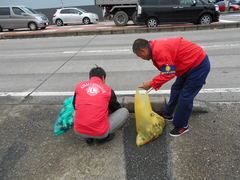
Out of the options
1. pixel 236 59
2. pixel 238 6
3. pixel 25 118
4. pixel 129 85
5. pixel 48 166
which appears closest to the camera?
pixel 48 166

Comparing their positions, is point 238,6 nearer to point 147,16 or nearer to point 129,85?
point 147,16

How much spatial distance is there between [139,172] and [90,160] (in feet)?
1.93

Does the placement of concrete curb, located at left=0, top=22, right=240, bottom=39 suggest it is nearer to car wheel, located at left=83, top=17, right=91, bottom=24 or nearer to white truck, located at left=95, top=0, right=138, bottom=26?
white truck, located at left=95, top=0, right=138, bottom=26

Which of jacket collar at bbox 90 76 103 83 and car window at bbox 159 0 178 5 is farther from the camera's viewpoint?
car window at bbox 159 0 178 5

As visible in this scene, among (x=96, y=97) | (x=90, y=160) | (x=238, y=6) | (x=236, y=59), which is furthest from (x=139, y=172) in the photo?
(x=238, y=6)

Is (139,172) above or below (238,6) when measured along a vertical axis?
below

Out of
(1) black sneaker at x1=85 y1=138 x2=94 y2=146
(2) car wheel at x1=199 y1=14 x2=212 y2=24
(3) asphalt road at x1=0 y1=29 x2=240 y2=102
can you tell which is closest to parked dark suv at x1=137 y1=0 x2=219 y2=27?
(2) car wheel at x1=199 y1=14 x2=212 y2=24

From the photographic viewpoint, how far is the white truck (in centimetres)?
1441

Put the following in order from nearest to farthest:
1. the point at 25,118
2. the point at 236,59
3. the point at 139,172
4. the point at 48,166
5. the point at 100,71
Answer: the point at 139,172 < the point at 48,166 < the point at 100,71 < the point at 25,118 < the point at 236,59

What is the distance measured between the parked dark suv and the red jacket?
34.3ft

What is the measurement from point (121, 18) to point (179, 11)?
4.42 m

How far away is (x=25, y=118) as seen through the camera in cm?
347

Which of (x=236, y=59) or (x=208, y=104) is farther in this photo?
(x=236, y=59)

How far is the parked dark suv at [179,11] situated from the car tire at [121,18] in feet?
8.55
